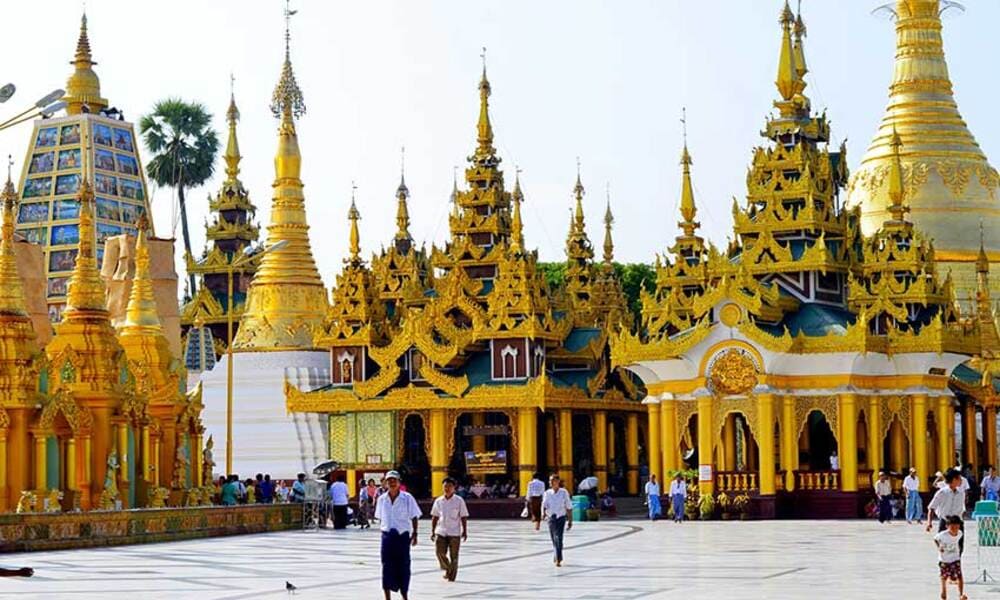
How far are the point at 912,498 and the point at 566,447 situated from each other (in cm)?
1290

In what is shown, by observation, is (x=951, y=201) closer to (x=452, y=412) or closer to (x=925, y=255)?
(x=925, y=255)

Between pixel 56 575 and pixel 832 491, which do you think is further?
pixel 832 491

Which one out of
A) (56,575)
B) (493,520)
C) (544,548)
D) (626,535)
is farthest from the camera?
(493,520)

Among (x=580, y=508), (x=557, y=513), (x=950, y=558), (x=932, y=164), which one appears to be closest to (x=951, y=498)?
(x=950, y=558)

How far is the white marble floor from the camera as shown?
23.0m

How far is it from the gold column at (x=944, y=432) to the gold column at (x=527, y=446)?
10722 mm

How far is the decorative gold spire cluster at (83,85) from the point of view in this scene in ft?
244

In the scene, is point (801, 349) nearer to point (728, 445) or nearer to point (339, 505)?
point (728, 445)

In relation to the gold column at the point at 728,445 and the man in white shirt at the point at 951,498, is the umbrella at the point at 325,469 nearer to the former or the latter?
the gold column at the point at 728,445

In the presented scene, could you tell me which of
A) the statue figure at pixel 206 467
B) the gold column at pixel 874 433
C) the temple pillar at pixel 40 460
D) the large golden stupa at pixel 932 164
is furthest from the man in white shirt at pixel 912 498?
the large golden stupa at pixel 932 164

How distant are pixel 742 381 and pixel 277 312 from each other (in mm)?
21136

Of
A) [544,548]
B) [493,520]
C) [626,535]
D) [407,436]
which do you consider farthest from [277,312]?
[544,548]

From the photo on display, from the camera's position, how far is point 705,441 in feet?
160

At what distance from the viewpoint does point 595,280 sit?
221 ft
